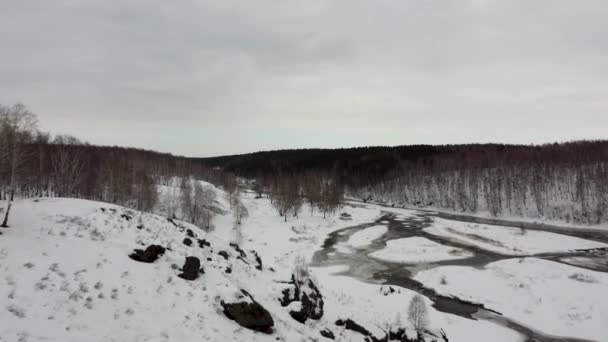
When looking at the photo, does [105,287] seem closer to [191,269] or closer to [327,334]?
[191,269]

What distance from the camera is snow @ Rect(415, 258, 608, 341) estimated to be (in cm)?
1989

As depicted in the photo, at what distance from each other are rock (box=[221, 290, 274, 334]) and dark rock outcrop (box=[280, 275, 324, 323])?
232 cm

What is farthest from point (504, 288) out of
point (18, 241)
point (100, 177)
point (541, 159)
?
point (541, 159)

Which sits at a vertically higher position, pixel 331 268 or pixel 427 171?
pixel 427 171

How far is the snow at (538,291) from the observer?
19.9 m

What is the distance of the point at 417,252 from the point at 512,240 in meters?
17.5

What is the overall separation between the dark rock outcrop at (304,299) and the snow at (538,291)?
51.1ft

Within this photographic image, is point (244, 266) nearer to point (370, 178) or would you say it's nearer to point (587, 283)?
point (587, 283)

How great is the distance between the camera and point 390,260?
37.3 m

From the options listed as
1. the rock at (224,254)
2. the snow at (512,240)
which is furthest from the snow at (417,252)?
the rock at (224,254)

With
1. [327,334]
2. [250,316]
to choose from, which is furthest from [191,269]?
[327,334]

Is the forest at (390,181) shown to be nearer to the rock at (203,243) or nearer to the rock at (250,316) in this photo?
the rock at (203,243)

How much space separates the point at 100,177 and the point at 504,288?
66920 millimetres

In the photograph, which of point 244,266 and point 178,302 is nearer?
point 178,302
